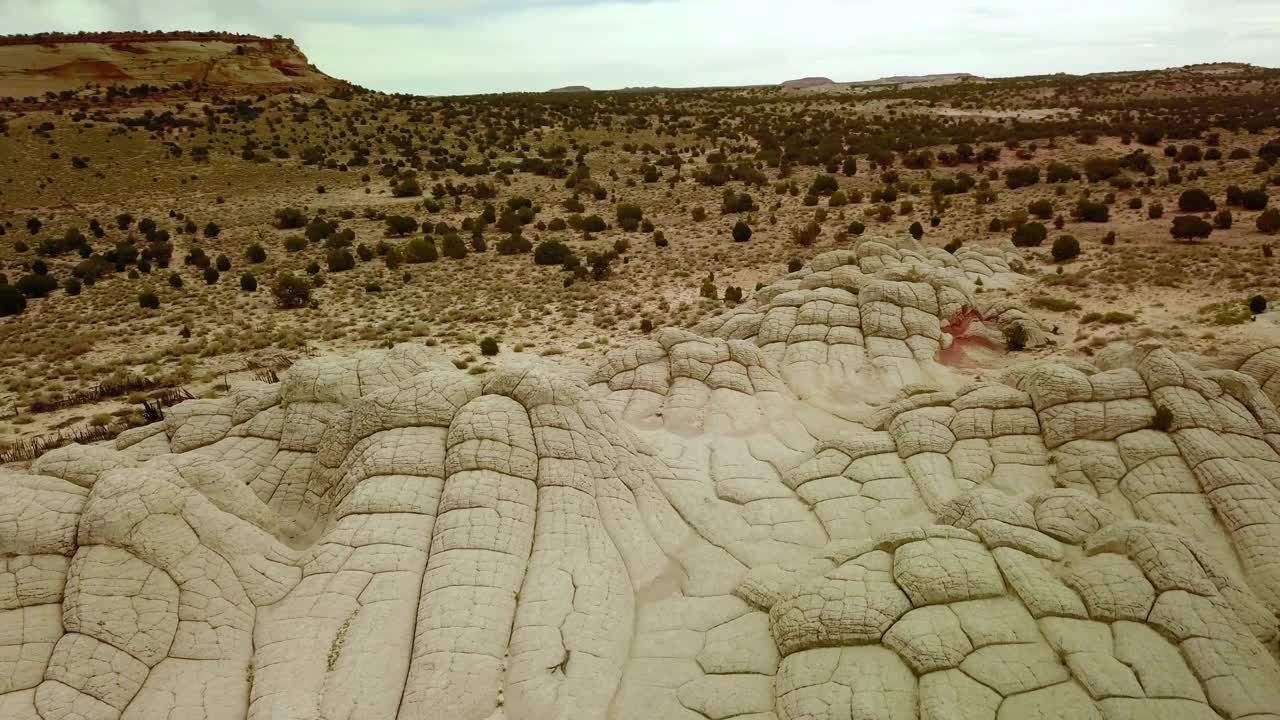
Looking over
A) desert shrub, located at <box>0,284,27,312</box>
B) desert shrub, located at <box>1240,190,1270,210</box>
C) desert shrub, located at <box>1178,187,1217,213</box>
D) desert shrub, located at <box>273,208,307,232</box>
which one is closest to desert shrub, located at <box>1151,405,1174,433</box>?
desert shrub, located at <box>1178,187,1217,213</box>

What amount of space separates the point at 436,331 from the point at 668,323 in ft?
22.8

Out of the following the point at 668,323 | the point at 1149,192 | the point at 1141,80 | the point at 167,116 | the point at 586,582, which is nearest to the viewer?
the point at 586,582

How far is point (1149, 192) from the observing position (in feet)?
97.6

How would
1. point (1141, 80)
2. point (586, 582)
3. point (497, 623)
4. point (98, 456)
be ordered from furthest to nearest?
point (1141, 80), point (98, 456), point (586, 582), point (497, 623)

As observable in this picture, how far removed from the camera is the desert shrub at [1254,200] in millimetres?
25644

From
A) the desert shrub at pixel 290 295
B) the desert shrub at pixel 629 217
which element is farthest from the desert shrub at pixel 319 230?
the desert shrub at pixel 629 217

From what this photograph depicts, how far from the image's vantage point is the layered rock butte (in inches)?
249

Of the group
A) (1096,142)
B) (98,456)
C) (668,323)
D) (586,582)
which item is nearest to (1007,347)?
(668,323)

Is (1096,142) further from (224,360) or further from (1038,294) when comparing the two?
(224,360)

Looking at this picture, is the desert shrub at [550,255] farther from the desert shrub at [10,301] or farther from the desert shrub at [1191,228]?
the desert shrub at [1191,228]

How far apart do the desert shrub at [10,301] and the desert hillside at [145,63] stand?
53.3 m

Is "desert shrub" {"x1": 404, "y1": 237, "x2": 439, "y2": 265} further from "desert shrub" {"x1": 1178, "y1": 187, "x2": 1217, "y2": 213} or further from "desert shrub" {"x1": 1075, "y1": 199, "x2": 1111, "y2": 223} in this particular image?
"desert shrub" {"x1": 1178, "y1": 187, "x2": 1217, "y2": 213}

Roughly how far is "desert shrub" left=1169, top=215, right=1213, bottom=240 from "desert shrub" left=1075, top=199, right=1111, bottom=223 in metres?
3.56

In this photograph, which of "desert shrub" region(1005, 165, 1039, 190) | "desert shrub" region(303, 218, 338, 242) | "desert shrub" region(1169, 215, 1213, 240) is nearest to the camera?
"desert shrub" region(1169, 215, 1213, 240)
